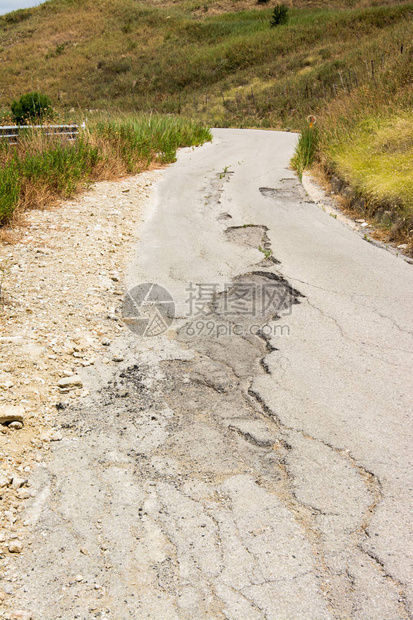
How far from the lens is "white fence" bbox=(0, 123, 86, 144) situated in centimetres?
967

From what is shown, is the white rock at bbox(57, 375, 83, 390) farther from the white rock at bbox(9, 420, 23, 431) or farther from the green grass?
the green grass

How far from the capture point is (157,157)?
516 inches

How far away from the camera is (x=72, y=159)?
30.8 feet

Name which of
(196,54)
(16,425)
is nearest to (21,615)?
(16,425)

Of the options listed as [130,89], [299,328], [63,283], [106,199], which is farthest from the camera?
[130,89]

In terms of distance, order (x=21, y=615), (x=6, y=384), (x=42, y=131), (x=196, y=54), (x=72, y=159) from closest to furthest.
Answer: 1. (x=21, y=615)
2. (x=6, y=384)
3. (x=72, y=159)
4. (x=42, y=131)
5. (x=196, y=54)

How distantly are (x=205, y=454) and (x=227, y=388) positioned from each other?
75cm

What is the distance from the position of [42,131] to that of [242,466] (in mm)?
8777

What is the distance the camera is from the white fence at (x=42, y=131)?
9.67 meters

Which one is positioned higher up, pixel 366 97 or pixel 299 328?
pixel 366 97

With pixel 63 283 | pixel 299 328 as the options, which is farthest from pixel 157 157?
pixel 299 328

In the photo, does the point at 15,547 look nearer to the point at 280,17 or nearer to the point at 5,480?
the point at 5,480

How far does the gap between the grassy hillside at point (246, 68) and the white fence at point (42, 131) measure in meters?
1.52

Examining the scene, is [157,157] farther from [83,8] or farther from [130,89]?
[83,8]
